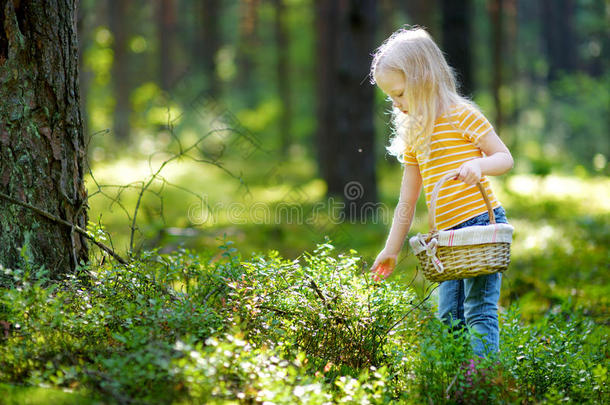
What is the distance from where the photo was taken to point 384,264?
3439mm

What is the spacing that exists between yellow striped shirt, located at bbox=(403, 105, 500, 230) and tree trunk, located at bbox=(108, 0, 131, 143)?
20.2 metres

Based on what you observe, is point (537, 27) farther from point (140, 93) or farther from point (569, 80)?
point (140, 93)

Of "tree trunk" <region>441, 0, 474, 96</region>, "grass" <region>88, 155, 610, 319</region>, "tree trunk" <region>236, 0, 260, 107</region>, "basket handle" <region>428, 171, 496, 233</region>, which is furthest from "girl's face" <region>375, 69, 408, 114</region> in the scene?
"tree trunk" <region>236, 0, 260, 107</region>

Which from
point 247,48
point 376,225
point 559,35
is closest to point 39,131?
point 376,225

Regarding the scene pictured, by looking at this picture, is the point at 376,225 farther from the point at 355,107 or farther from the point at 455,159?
the point at 455,159

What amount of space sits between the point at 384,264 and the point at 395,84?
102 cm

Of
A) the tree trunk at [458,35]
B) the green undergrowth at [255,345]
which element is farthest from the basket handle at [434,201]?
the tree trunk at [458,35]

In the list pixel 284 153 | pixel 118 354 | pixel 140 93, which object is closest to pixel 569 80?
pixel 284 153

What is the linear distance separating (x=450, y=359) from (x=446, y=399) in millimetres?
177

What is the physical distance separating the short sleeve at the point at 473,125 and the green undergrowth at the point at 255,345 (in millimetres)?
890

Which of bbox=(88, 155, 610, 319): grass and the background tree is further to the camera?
the background tree

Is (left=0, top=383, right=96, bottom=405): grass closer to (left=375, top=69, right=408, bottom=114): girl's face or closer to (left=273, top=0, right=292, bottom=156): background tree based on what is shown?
(left=375, top=69, right=408, bottom=114): girl's face

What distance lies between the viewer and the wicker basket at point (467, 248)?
2.95 m

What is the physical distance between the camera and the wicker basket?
9.66 feet
